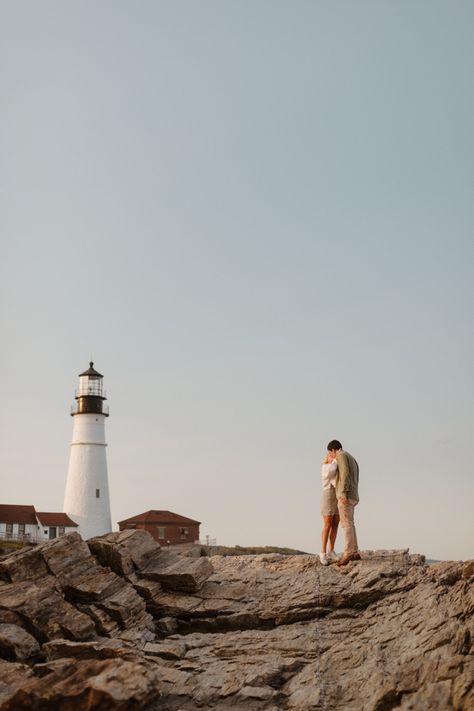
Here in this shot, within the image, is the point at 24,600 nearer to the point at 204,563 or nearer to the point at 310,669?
the point at 204,563

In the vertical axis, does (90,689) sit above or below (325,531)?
below

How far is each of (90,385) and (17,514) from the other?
50.1 feet

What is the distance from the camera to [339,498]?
20469 millimetres

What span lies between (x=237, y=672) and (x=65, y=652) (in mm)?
3928

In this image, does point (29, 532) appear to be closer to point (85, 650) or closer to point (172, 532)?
point (172, 532)

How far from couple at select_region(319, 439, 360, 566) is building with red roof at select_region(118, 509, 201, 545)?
51267 mm

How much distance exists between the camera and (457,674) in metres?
14.0

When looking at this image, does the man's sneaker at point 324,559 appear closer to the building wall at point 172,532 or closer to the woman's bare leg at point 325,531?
the woman's bare leg at point 325,531

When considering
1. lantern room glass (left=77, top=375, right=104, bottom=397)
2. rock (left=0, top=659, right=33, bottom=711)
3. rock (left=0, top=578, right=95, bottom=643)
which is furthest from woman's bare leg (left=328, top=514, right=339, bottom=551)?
lantern room glass (left=77, top=375, right=104, bottom=397)

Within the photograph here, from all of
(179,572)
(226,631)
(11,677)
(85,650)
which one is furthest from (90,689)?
(179,572)

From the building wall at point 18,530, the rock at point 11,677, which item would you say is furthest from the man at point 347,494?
the building wall at point 18,530

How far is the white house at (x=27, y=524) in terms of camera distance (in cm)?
6681

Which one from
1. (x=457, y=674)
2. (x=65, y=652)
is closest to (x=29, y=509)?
(x=65, y=652)

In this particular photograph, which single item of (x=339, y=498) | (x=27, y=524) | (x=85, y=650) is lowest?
(x=85, y=650)
